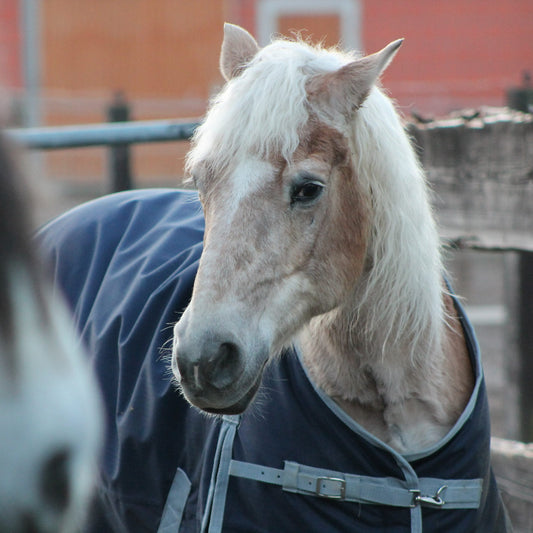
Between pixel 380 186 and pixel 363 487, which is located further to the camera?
pixel 380 186

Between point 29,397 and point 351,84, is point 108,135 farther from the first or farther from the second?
point 29,397

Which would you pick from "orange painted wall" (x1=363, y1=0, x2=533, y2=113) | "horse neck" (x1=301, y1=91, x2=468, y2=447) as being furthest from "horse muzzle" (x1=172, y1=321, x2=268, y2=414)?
"orange painted wall" (x1=363, y1=0, x2=533, y2=113)

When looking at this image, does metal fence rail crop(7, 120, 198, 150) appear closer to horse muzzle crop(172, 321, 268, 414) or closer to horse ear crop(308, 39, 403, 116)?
horse ear crop(308, 39, 403, 116)

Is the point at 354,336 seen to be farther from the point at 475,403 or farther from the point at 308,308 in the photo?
the point at 475,403

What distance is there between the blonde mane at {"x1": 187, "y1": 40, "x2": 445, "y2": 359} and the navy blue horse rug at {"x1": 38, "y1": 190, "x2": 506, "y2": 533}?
24 centimetres

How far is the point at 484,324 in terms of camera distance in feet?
23.7

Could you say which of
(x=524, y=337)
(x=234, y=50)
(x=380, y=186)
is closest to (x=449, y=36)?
(x=524, y=337)

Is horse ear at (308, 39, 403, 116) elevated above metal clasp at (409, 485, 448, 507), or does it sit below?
above

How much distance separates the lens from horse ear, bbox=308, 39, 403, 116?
2.12 meters

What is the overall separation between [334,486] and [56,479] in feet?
3.89

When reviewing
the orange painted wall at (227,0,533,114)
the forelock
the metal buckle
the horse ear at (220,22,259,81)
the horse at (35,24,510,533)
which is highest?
the orange painted wall at (227,0,533,114)

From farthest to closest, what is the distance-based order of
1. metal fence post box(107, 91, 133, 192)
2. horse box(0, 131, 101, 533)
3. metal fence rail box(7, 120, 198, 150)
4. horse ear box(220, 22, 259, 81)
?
metal fence post box(107, 91, 133, 192), metal fence rail box(7, 120, 198, 150), horse ear box(220, 22, 259, 81), horse box(0, 131, 101, 533)

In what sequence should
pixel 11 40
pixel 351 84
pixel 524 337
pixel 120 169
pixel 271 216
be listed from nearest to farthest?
pixel 271 216 → pixel 351 84 → pixel 524 337 → pixel 120 169 → pixel 11 40

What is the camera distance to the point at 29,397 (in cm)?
102
